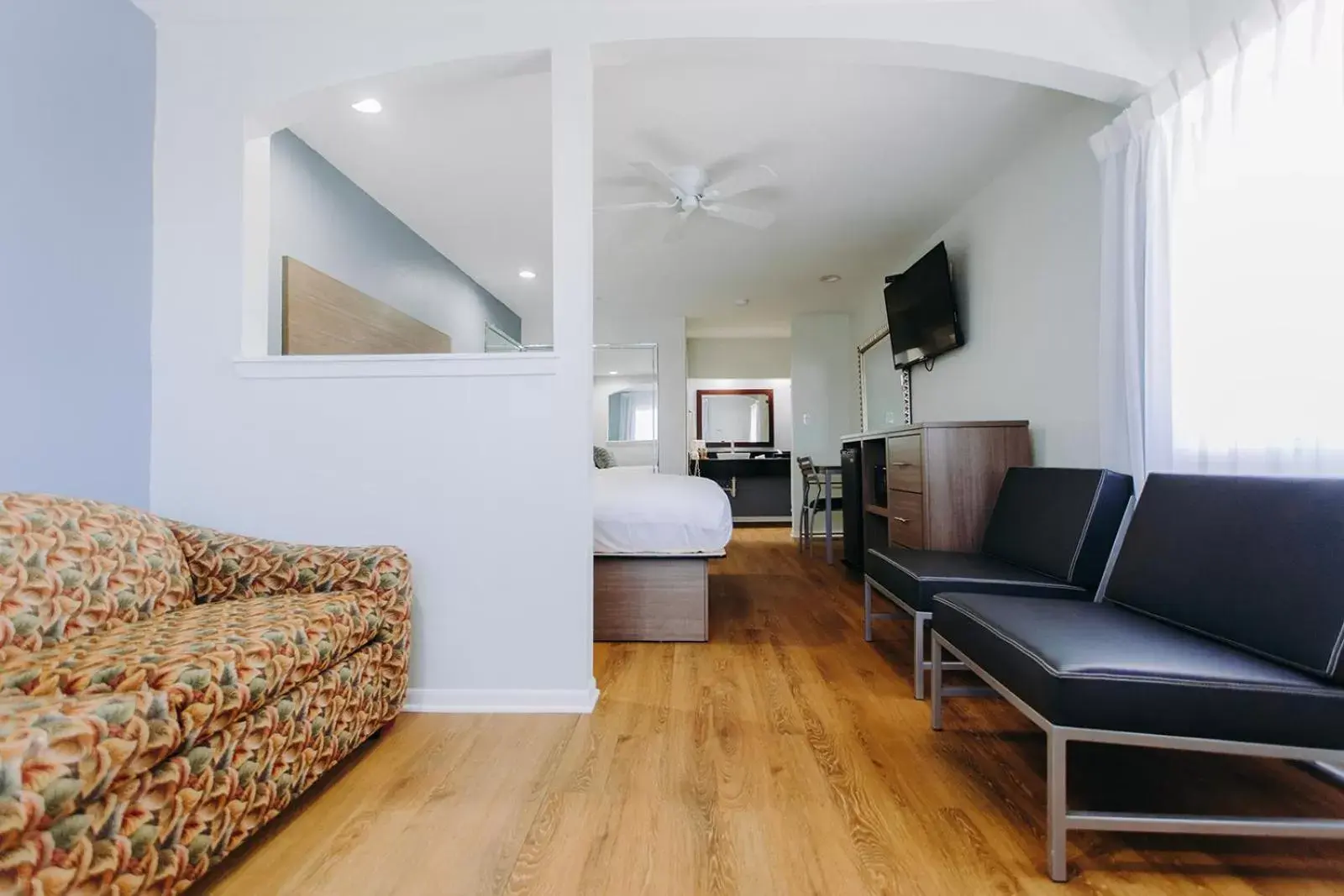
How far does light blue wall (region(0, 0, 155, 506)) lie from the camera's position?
1582mm

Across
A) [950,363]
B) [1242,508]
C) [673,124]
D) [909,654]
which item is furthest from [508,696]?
[950,363]

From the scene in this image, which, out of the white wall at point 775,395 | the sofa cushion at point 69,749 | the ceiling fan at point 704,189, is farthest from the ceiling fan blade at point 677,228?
the white wall at point 775,395

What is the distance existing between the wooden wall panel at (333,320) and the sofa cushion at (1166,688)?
3049mm

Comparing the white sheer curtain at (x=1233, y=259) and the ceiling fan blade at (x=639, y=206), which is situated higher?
the ceiling fan blade at (x=639, y=206)

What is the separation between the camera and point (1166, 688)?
106 cm

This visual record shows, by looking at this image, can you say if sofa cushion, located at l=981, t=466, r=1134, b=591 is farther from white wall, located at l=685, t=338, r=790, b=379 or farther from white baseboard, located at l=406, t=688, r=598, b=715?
white wall, located at l=685, t=338, r=790, b=379

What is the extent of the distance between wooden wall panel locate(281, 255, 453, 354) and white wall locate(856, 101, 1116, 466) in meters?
3.56

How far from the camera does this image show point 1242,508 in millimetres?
1377

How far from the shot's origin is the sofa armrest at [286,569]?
1.64 metres

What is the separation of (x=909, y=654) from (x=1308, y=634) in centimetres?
140

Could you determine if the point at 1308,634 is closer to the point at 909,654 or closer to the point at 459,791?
the point at 909,654

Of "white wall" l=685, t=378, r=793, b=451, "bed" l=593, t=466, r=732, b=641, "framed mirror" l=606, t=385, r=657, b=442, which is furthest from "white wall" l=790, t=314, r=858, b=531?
"bed" l=593, t=466, r=732, b=641

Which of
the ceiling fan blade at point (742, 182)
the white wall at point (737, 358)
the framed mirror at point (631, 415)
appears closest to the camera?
the ceiling fan blade at point (742, 182)

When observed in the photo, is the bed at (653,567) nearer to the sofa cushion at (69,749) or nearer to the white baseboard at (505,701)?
the white baseboard at (505,701)
